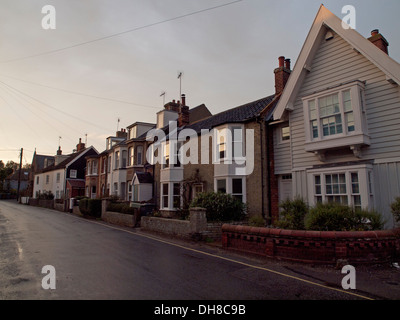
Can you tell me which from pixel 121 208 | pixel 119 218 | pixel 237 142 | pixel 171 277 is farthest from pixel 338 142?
pixel 121 208

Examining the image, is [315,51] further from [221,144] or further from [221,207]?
[221,207]

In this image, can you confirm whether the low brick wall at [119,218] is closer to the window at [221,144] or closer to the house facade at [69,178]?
the window at [221,144]

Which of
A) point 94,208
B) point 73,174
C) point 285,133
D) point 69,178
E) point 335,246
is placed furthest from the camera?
point 73,174

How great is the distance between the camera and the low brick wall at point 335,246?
26.5ft

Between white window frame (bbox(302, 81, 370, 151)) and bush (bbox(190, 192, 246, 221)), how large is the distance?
185 inches

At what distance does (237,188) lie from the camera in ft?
54.3

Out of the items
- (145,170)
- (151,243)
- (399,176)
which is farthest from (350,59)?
(145,170)

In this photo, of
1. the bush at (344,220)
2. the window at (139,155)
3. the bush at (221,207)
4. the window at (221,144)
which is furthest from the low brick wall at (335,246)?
the window at (139,155)

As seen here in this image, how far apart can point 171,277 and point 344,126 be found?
30.3 ft

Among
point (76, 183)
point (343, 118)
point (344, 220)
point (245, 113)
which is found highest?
point (245, 113)

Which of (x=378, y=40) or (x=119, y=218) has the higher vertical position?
(x=378, y=40)

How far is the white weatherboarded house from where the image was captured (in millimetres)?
10625
